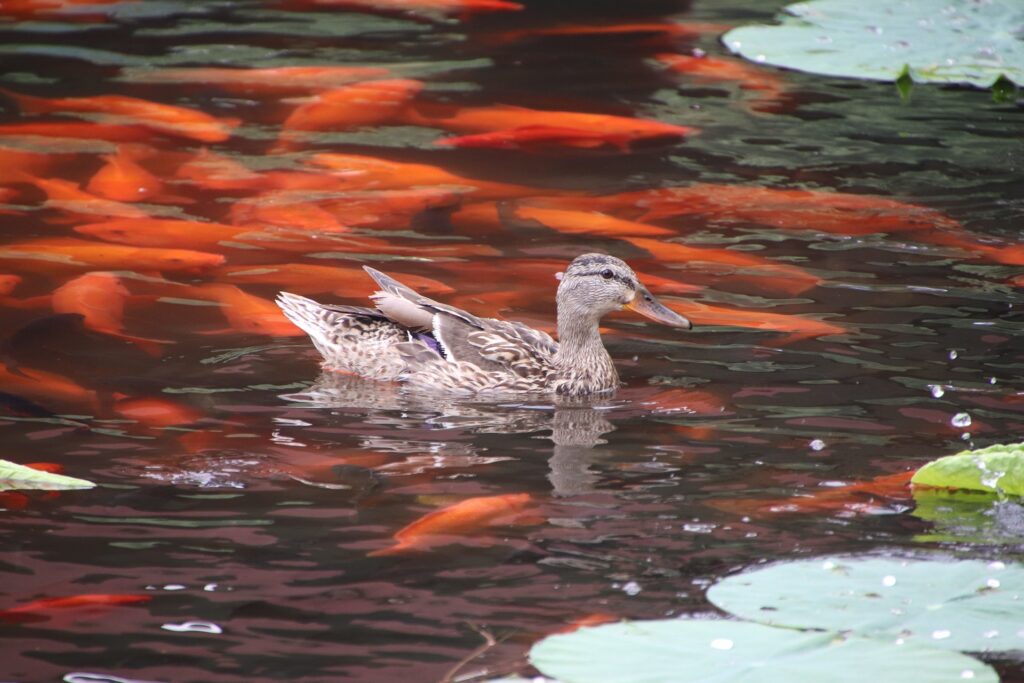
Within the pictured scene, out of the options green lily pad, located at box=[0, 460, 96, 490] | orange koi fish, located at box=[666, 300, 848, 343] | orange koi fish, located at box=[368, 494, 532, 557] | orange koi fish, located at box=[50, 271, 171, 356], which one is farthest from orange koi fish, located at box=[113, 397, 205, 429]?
orange koi fish, located at box=[666, 300, 848, 343]

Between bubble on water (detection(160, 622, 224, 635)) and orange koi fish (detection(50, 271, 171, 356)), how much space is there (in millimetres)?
2652

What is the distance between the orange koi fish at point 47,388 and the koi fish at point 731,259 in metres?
3.08

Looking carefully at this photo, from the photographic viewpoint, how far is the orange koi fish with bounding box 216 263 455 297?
24.6 feet

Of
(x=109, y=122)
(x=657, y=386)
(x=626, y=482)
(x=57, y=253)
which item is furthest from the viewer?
(x=109, y=122)

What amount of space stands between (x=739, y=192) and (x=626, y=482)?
409cm

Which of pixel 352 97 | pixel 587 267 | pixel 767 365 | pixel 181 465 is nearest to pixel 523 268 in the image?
pixel 587 267

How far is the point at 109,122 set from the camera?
1018 cm

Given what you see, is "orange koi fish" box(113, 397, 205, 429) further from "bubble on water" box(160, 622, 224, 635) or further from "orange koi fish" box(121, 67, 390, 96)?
"orange koi fish" box(121, 67, 390, 96)

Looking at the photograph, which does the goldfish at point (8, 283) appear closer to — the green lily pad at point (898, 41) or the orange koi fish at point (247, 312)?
the orange koi fish at point (247, 312)

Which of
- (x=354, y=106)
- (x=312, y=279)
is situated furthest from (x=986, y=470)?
(x=354, y=106)

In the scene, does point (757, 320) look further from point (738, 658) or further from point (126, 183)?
point (126, 183)

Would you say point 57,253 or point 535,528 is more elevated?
point 57,253

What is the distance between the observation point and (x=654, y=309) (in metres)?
6.64

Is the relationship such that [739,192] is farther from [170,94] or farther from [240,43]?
[240,43]
